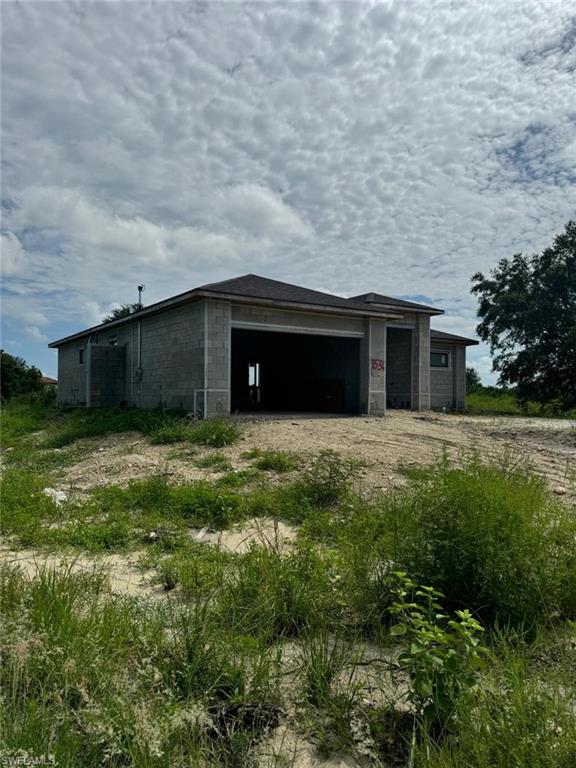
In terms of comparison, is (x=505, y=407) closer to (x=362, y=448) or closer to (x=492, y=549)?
(x=362, y=448)

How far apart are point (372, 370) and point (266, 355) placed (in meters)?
8.28

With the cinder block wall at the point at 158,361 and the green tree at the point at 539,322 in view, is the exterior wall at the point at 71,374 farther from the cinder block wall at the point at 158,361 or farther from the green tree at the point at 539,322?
the green tree at the point at 539,322

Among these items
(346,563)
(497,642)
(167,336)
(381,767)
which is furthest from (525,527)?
(167,336)

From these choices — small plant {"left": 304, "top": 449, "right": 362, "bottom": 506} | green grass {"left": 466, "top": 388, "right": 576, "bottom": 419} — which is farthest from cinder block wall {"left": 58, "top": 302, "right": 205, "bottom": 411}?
green grass {"left": 466, "top": 388, "right": 576, "bottom": 419}

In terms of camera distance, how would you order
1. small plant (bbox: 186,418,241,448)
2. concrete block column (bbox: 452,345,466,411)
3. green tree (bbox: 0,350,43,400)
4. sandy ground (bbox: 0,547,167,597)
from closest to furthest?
sandy ground (bbox: 0,547,167,597), small plant (bbox: 186,418,241,448), concrete block column (bbox: 452,345,466,411), green tree (bbox: 0,350,43,400)

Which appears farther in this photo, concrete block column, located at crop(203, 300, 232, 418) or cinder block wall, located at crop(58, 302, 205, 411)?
cinder block wall, located at crop(58, 302, 205, 411)

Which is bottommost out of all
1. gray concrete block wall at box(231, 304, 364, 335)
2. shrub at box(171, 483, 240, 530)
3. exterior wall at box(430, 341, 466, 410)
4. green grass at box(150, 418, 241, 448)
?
shrub at box(171, 483, 240, 530)

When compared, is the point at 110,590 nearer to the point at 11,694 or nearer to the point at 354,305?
the point at 11,694

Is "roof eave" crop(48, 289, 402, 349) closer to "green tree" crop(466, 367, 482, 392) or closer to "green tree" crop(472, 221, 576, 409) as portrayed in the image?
"green tree" crop(472, 221, 576, 409)

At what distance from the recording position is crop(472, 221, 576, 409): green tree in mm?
18266

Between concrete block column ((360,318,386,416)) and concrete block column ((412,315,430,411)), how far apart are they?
3848 millimetres

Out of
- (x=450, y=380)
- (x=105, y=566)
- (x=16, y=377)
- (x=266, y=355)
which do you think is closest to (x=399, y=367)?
(x=450, y=380)

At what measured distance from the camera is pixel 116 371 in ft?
63.2

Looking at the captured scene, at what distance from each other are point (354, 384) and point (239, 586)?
15.0 meters
